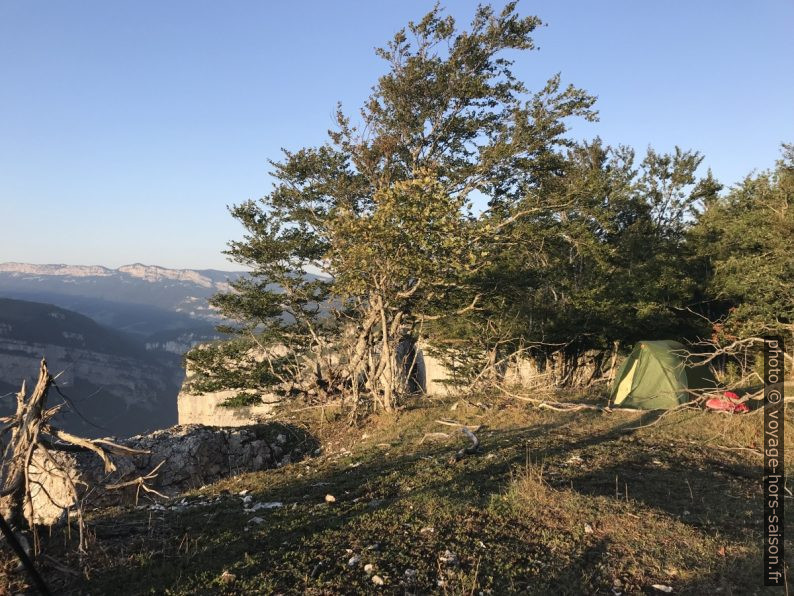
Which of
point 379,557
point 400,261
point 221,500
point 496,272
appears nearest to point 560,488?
point 379,557

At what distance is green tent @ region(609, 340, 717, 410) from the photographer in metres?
18.1

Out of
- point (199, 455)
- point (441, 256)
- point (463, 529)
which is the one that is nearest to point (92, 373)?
point (199, 455)

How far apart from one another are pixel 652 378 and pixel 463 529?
50.9 feet

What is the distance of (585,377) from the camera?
3050 centimetres

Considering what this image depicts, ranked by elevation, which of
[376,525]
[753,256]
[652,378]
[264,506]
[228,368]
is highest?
[753,256]

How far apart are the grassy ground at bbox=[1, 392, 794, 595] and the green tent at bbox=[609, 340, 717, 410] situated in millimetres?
7255

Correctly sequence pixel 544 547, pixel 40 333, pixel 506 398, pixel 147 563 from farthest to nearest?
pixel 40 333
pixel 506 398
pixel 544 547
pixel 147 563

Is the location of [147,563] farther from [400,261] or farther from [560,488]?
[400,261]

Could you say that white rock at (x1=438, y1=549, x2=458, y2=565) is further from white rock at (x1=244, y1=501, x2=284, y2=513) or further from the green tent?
the green tent

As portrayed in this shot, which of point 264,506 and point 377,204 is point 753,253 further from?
point 264,506

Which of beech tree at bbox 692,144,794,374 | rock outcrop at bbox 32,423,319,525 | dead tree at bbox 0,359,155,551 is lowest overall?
rock outcrop at bbox 32,423,319,525

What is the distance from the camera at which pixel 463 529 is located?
6309mm

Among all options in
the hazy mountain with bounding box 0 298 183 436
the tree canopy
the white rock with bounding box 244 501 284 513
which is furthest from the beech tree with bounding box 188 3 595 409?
the hazy mountain with bounding box 0 298 183 436

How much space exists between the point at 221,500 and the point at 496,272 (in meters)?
Answer: 14.5
